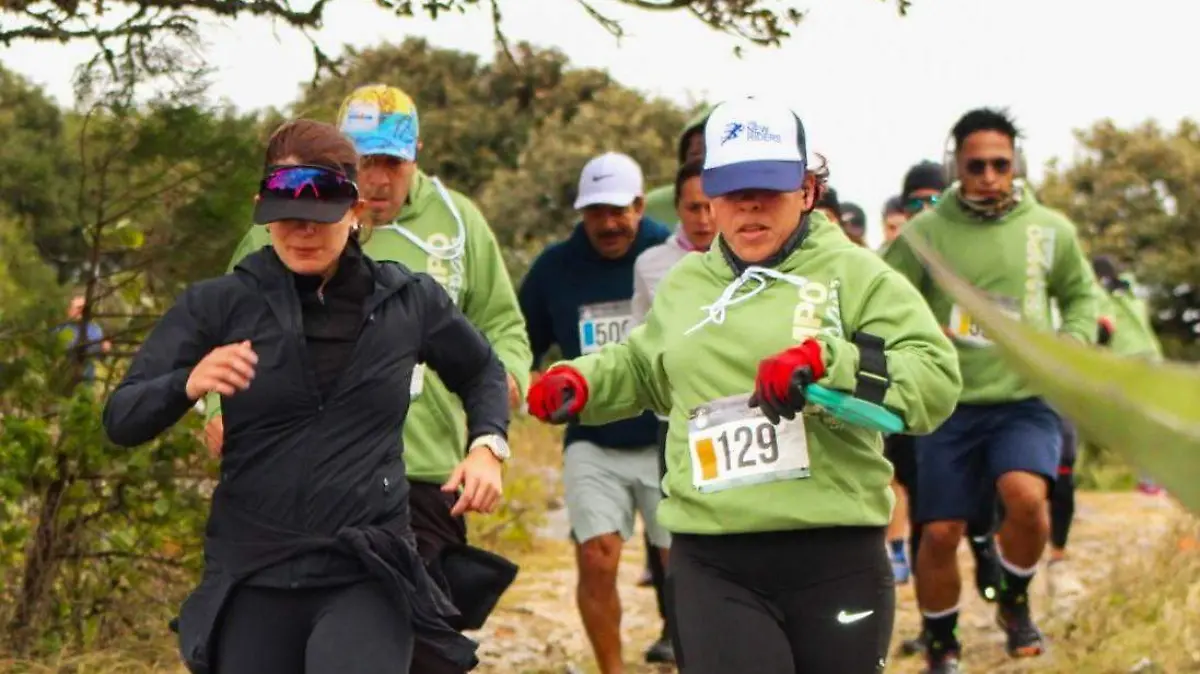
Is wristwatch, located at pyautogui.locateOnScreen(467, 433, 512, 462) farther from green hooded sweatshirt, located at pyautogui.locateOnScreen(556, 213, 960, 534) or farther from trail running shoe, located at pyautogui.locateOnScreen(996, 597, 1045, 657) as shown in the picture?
trail running shoe, located at pyautogui.locateOnScreen(996, 597, 1045, 657)

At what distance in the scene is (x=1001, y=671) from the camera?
25.8 feet

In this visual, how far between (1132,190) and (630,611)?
863 inches

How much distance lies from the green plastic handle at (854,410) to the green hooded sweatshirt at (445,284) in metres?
1.96

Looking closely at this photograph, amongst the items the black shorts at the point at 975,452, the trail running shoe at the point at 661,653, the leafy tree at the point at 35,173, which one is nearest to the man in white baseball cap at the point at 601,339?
the trail running shoe at the point at 661,653

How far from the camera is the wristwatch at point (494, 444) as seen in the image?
429 centimetres

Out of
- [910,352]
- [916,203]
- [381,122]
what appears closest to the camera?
[910,352]

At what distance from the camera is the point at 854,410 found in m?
3.73

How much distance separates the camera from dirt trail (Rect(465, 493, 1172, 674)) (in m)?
8.34

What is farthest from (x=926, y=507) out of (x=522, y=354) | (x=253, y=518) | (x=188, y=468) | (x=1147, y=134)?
(x=1147, y=134)

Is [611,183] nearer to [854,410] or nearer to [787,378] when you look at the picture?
[854,410]

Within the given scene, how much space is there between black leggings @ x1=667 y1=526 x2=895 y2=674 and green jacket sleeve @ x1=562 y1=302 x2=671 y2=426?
0.39 metres

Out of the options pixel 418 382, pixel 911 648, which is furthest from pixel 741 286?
pixel 911 648

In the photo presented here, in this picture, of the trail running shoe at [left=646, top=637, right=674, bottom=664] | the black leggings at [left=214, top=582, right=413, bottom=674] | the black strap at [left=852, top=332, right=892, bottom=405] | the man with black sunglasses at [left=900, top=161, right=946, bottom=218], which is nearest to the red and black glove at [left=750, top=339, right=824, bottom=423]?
the black strap at [left=852, top=332, right=892, bottom=405]

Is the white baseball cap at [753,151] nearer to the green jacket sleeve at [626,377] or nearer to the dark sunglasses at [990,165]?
the green jacket sleeve at [626,377]
